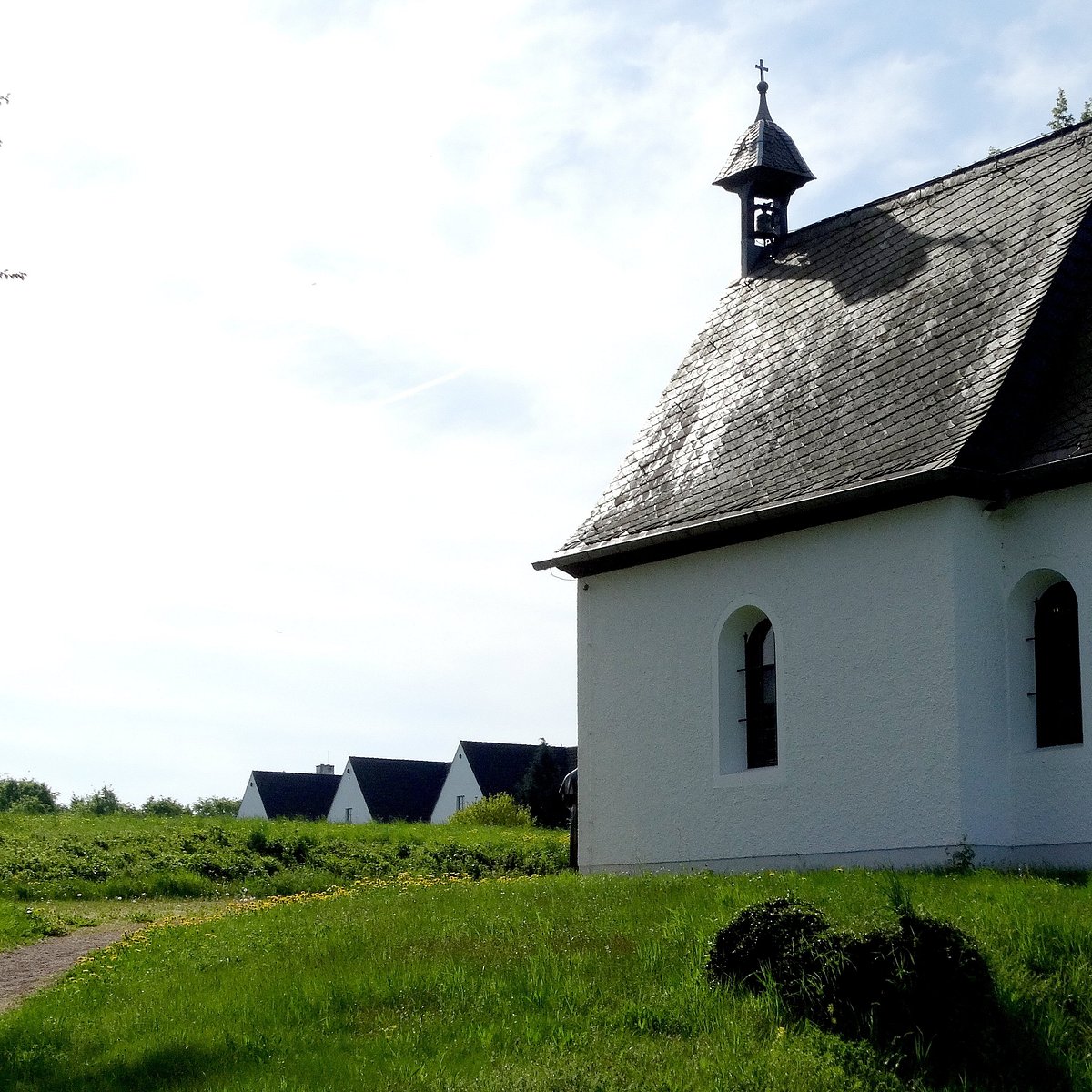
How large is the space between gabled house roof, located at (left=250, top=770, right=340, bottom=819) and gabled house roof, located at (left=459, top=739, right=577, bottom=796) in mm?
10187

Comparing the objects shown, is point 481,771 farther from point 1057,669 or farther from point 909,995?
point 909,995

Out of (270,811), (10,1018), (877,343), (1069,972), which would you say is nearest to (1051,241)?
(877,343)

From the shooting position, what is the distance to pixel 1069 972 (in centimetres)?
885

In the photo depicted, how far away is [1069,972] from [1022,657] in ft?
19.4

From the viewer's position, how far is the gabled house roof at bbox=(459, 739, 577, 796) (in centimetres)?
6869

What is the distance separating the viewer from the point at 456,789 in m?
70.9

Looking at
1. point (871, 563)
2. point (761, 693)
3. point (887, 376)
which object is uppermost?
point (887, 376)

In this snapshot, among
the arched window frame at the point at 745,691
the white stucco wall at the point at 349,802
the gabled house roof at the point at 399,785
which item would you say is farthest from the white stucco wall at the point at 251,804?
the arched window frame at the point at 745,691

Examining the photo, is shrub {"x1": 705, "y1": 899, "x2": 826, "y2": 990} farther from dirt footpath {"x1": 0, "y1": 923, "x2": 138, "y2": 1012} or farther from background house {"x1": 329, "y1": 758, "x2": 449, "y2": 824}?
background house {"x1": 329, "y1": 758, "x2": 449, "y2": 824}

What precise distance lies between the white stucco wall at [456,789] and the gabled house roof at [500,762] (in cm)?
37

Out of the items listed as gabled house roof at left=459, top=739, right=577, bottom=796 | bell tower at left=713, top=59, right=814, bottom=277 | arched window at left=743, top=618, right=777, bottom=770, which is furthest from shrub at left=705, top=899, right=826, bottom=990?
gabled house roof at left=459, top=739, right=577, bottom=796

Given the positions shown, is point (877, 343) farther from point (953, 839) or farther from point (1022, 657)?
point (953, 839)

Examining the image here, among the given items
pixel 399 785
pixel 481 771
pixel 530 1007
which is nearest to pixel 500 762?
pixel 481 771

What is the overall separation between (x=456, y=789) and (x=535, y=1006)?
62.8 meters
